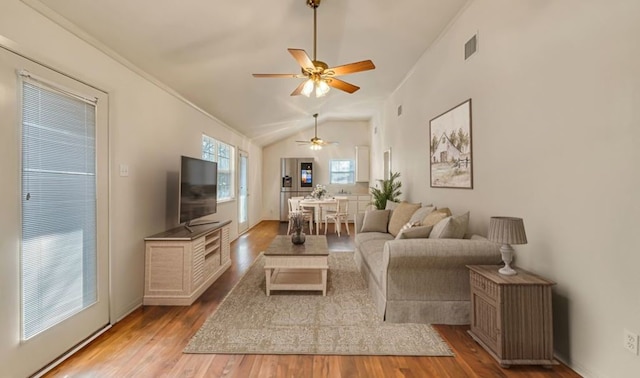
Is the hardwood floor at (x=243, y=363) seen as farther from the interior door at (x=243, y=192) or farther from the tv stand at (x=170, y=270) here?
the interior door at (x=243, y=192)

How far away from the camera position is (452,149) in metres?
3.39

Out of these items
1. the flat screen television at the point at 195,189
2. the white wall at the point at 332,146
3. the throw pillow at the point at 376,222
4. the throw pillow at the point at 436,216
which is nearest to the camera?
the throw pillow at the point at 436,216

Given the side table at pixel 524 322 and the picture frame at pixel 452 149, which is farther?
the picture frame at pixel 452 149

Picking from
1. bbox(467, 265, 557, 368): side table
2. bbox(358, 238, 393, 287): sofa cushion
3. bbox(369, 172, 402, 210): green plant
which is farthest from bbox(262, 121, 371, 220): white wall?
bbox(467, 265, 557, 368): side table

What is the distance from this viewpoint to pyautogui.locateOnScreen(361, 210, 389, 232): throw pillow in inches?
172

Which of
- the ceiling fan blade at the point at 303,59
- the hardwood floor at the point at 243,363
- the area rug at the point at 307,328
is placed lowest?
the hardwood floor at the point at 243,363

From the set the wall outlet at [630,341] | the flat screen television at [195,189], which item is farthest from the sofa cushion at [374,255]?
the flat screen television at [195,189]

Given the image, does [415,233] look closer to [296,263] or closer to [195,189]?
[296,263]

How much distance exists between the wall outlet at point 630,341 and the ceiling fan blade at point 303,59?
2.67 m

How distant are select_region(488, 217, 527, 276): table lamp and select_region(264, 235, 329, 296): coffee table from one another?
1.61m

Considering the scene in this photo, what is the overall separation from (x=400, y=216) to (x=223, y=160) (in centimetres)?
377

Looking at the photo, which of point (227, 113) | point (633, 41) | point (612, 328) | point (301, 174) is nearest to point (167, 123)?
point (227, 113)

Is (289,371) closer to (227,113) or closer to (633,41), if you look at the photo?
(633,41)

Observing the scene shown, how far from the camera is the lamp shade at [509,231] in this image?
2.00m
